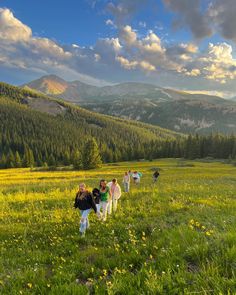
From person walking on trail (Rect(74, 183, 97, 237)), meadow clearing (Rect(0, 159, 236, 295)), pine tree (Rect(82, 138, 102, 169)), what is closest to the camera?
meadow clearing (Rect(0, 159, 236, 295))

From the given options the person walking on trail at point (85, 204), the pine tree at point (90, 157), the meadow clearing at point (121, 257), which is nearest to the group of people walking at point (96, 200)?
the person walking on trail at point (85, 204)

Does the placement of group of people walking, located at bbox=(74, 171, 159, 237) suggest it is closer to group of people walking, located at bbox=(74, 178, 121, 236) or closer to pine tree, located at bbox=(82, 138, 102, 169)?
group of people walking, located at bbox=(74, 178, 121, 236)

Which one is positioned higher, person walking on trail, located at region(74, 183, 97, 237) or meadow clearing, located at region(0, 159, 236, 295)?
person walking on trail, located at region(74, 183, 97, 237)

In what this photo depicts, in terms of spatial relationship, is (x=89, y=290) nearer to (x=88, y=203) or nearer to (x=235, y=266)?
(x=235, y=266)

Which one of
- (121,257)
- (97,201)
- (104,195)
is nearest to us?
(121,257)

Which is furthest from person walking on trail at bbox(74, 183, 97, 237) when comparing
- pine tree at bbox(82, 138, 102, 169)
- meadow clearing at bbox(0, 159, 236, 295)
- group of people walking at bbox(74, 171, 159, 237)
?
pine tree at bbox(82, 138, 102, 169)

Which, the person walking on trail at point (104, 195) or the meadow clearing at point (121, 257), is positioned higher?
the person walking on trail at point (104, 195)

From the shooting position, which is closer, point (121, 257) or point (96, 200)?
point (121, 257)

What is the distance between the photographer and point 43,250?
853cm

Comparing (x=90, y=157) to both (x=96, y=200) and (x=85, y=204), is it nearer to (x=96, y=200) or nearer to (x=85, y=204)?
(x=96, y=200)

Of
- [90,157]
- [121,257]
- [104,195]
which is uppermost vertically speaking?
[104,195]

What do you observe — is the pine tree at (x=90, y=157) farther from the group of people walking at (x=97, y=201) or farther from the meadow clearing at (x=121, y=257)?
the meadow clearing at (x=121, y=257)

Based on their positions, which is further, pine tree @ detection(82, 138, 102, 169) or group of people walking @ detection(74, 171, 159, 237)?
pine tree @ detection(82, 138, 102, 169)

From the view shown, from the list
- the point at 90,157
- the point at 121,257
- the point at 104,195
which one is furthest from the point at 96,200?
the point at 90,157
